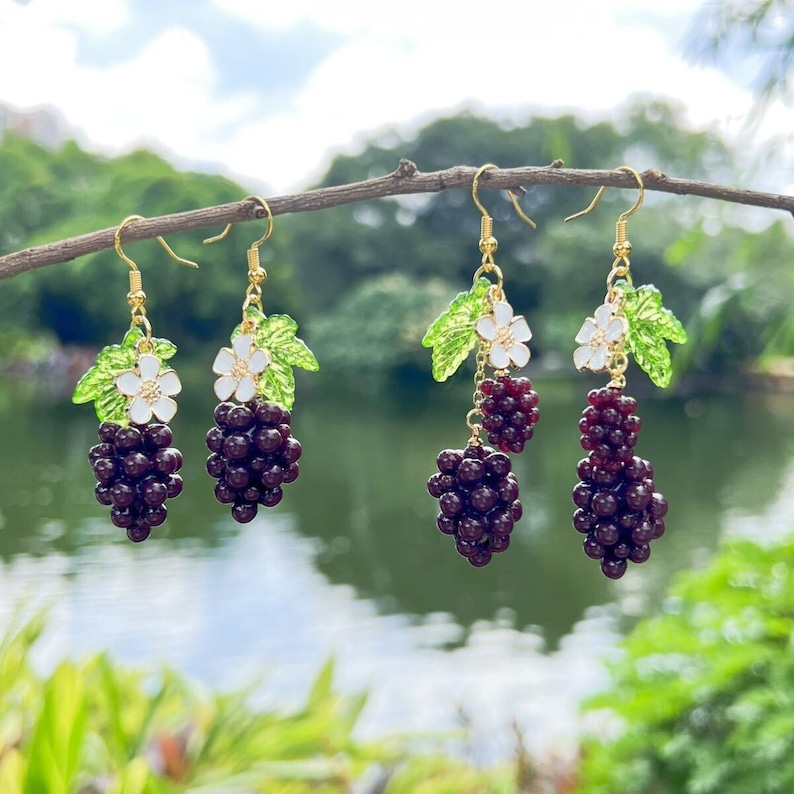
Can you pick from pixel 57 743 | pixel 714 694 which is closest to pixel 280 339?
pixel 57 743

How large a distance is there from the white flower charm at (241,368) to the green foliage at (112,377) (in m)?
0.06

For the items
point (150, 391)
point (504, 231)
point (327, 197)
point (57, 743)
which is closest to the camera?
point (327, 197)

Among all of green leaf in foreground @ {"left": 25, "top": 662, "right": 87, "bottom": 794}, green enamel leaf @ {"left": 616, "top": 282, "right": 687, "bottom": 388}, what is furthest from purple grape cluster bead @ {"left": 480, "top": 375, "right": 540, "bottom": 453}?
green leaf in foreground @ {"left": 25, "top": 662, "right": 87, "bottom": 794}

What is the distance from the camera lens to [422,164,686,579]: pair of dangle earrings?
814 mm

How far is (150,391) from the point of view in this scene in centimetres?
83

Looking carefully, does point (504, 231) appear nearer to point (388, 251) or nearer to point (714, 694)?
point (388, 251)

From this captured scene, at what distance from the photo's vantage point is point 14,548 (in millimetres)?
4766

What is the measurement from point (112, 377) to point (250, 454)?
0.16 m

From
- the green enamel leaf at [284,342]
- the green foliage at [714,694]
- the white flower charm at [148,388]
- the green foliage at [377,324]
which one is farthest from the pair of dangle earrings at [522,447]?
the green foliage at [377,324]

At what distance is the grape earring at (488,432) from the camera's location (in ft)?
2.67

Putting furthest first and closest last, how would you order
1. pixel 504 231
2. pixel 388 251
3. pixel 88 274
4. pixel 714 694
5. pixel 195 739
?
pixel 388 251, pixel 504 231, pixel 88 274, pixel 195 739, pixel 714 694

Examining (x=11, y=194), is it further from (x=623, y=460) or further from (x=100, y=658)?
(x=623, y=460)

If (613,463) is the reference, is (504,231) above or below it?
above

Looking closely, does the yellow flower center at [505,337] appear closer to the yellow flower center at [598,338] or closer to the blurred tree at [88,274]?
the yellow flower center at [598,338]
